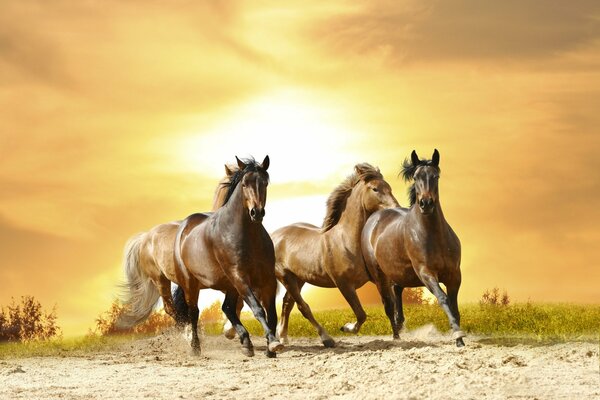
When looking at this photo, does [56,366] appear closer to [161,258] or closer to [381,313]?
[161,258]

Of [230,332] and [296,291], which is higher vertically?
[296,291]

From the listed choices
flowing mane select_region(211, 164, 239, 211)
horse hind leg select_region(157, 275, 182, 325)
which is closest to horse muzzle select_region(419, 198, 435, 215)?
flowing mane select_region(211, 164, 239, 211)

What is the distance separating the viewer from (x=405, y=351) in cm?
988

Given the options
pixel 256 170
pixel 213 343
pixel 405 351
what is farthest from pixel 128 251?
pixel 405 351

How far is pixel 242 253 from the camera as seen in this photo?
11.0 m

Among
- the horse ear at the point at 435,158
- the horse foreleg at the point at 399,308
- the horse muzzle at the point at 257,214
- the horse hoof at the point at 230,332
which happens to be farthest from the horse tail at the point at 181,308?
the horse ear at the point at 435,158

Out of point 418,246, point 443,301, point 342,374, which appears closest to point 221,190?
point 418,246

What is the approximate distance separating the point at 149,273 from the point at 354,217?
4242mm

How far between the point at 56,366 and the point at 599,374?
287 inches

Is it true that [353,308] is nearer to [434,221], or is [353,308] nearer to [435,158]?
[434,221]

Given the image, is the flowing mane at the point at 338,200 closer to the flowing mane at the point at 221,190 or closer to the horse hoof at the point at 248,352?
the flowing mane at the point at 221,190

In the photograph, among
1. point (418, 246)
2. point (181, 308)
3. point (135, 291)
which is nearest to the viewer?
point (418, 246)

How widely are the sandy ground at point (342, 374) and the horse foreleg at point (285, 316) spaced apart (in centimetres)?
102

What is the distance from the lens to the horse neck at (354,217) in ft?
40.2
